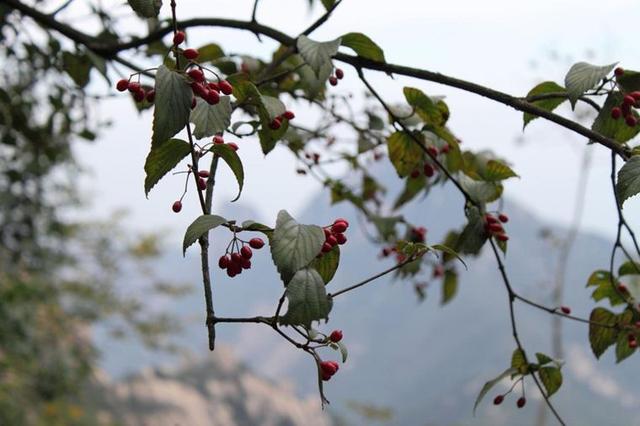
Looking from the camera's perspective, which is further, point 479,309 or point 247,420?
point 479,309

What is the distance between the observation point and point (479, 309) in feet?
215

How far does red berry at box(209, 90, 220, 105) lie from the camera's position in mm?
954

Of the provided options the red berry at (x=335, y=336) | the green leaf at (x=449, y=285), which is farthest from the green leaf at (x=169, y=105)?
the green leaf at (x=449, y=285)

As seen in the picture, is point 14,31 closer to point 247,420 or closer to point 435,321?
point 247,420

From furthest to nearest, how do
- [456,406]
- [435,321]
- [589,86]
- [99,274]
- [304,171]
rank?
[435,321] → [456,406] → [99,274] → [304,171] → [589,86]

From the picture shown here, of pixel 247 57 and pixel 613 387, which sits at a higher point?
pixel 613 387

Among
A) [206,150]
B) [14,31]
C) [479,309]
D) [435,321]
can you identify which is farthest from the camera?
[435,321]

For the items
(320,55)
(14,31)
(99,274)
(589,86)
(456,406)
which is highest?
(456,406)

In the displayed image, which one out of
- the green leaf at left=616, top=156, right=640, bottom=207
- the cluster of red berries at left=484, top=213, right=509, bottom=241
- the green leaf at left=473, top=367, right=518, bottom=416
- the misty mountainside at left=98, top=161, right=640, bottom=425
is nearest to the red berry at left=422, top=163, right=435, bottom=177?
the cluster of red berries at left=484, top=213, right=509, bottom=241

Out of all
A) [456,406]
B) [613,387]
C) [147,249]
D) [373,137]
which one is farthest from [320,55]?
[613,387]

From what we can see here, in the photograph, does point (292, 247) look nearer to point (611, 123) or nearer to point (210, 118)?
point (210, 118)

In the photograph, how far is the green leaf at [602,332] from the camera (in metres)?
1.52

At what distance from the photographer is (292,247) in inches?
34.5

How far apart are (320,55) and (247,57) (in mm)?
905
